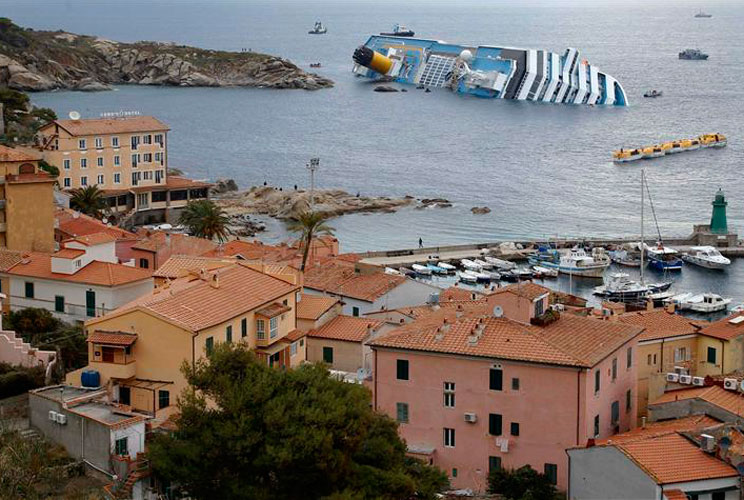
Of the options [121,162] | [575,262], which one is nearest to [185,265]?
[575,262]

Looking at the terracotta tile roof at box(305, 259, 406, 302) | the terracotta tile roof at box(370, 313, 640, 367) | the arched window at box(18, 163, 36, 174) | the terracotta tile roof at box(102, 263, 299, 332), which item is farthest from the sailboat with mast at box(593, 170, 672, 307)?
the terracotta tile roof at box(102, 263, 299, 332)

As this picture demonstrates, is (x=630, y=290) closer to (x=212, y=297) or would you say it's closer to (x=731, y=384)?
(x=731, y=384)

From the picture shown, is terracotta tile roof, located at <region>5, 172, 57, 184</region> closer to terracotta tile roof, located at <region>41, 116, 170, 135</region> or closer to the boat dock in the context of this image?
the boat dock

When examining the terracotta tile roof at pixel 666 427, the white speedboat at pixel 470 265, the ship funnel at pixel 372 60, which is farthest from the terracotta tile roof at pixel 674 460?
the ship funnel at pixel 372 60

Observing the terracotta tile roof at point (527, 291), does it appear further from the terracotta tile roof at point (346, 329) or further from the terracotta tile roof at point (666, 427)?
the terracotta tile roof at point (346, 329)

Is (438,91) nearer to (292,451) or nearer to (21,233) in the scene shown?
(21,233)
